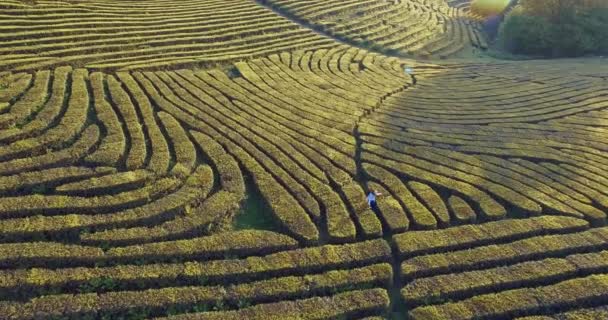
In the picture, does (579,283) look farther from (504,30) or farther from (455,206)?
(504,30)

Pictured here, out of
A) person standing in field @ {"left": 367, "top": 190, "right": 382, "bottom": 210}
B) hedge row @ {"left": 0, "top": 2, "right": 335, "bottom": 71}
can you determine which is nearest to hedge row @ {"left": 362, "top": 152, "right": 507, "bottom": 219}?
person standing in field @ {"left": 367, "top": 190, "right": 382, "bottom": 210}

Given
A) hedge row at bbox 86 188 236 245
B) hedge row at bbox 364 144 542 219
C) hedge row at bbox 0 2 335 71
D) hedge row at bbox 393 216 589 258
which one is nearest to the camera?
hedge row at bbox 86 188 236 245

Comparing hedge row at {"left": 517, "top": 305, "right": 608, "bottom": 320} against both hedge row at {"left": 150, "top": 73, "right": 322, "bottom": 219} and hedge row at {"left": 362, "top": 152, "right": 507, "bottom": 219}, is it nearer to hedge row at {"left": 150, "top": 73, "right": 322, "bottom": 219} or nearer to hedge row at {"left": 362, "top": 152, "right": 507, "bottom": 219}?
hedge row at {"left": 362, "top": 152, "right": 507, "bottom": 219}

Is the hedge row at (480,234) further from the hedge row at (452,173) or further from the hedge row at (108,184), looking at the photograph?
the hedge row at (108,184)

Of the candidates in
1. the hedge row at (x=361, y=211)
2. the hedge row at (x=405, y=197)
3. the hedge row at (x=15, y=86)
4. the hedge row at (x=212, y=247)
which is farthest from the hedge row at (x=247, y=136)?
the hedge row at (x=15, y=86)

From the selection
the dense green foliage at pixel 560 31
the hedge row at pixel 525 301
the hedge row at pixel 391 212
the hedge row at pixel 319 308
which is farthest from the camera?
the dense green foliage at pixel 560 31

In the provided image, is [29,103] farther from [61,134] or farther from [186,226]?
[186,226]
